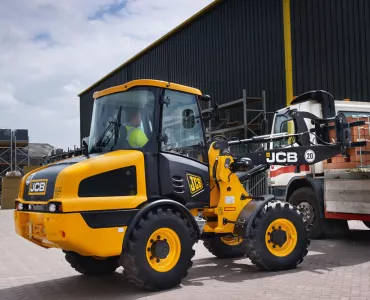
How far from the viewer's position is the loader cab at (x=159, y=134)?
6.76 metres

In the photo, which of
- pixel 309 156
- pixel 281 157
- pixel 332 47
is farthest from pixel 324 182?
pixel 332 47

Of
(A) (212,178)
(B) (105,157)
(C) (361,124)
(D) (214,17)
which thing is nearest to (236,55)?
(D) (214,17)

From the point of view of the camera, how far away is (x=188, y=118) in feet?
23.9

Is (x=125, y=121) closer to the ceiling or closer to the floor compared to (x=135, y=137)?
closer to the ceiling

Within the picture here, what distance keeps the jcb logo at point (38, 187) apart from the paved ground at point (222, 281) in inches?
53.8

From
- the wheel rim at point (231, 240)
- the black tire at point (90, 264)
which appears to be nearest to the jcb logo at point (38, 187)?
the black tire at point (90, 264)

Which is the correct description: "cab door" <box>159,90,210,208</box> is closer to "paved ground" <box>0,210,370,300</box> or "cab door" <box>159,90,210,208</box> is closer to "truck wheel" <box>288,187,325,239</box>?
"paved ground" <box>0,210,370,300</box>

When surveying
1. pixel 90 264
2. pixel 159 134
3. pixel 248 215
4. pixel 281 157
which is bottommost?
pixel 90 264

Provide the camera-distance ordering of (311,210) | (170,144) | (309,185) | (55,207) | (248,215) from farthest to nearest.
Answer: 1. (309,185)
2. (311,210)
3. (248,215)
4. (170,144)
5. (55,207)

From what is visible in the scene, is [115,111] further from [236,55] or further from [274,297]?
[236,55]

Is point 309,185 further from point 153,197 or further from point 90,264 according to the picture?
point 90,264

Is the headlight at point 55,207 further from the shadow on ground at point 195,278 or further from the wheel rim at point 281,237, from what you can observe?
the wheel rim at point 281,237

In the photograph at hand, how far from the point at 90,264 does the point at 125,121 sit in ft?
7.48

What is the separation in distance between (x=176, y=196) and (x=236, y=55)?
48.8ft
